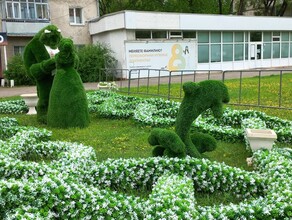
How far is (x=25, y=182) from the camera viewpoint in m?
3.61

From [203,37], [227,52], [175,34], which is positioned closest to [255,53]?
[227,52]

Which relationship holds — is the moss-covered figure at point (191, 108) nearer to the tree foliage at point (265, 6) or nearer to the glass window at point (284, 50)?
the glass window at point (284, 50)

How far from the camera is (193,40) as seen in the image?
89.4 ft

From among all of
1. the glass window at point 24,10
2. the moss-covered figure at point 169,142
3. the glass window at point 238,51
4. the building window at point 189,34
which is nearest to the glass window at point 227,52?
the glass window at point 238,51

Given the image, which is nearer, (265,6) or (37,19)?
(37,19)

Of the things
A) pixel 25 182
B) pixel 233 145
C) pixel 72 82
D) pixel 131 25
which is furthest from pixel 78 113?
pixel 131 25

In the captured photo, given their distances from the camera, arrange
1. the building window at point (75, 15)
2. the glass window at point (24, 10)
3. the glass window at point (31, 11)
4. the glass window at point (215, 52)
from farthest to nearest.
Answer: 1. the glass window at point (215, 52)
2. the building window at point (75, 15)
3. the glass window at point (31, 11)
4. the glass window at point (24, 10)

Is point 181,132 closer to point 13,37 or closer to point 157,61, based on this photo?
point 157,61

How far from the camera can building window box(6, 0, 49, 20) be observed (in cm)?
2444

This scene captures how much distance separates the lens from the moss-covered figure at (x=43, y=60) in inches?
339

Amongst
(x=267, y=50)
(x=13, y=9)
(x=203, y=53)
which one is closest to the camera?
(x=13, y=9)

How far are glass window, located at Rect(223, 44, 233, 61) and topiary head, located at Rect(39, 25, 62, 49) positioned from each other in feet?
74.5

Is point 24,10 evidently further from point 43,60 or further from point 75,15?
point 43,60

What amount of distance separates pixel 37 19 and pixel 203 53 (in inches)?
519
